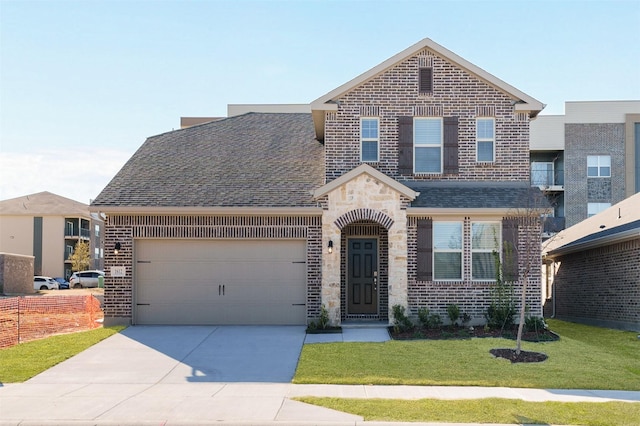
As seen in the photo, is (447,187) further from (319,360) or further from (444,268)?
(319,360)

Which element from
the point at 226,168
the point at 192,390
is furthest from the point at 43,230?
the point at 192,390

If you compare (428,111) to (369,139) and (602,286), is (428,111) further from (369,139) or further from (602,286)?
(602,286)

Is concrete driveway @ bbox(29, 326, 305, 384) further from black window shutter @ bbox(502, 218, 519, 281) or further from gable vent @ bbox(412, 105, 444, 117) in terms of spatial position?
gable vent @ bbox(412, 105, 444, 117)

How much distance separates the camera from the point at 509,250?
16.8 m

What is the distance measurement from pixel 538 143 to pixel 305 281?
28573 millimetres

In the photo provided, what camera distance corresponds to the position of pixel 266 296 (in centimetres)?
1742

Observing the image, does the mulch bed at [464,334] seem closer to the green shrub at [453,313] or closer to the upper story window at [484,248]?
the green shrub at [453,313]

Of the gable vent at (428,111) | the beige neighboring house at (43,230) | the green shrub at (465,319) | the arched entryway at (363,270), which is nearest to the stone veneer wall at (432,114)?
the gable vent at (428,111)

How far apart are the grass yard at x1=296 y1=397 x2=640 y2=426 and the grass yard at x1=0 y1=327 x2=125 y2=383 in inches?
224

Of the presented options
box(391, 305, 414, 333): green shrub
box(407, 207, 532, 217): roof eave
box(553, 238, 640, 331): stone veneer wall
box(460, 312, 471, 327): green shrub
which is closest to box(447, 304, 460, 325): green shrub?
box(460, 312, 471, 327): green shrub

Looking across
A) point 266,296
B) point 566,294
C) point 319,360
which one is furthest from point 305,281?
point 566,294

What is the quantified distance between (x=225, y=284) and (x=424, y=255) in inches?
208

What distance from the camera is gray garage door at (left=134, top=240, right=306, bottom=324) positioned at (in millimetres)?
17406

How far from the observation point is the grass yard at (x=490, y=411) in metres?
8.80
